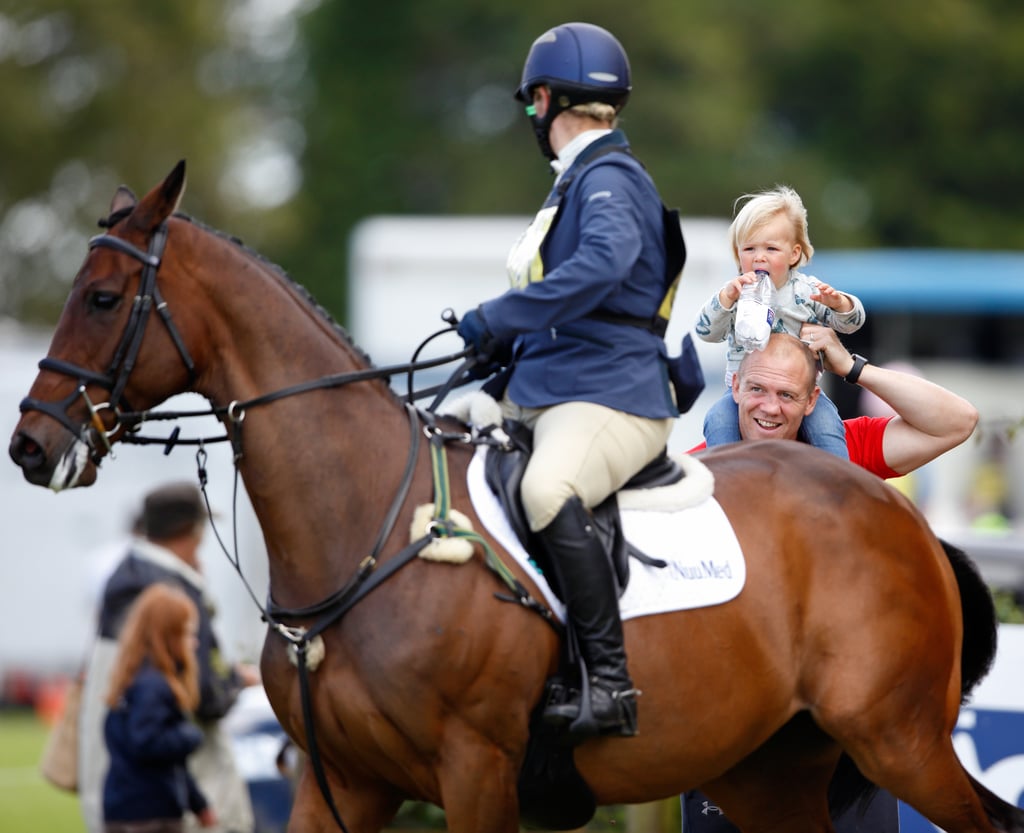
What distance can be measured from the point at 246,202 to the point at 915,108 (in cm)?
1605

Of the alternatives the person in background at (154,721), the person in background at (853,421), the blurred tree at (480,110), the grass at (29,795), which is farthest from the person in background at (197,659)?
the blurred tree at (480,110)

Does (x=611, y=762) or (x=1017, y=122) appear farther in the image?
(x=1017, y=122)

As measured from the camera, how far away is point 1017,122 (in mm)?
36531

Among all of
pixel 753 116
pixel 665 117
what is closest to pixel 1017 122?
pixel 753 116

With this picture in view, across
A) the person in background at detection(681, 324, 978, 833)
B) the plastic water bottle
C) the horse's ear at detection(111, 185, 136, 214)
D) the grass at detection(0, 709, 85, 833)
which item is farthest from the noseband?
the grass at detection(0, 709, 85, 833)

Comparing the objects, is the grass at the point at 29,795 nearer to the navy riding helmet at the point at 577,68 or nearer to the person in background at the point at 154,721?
the person in background at the point at 154,721

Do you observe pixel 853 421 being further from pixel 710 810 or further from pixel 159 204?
pixel 159 204

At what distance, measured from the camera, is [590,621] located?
4.95 metres

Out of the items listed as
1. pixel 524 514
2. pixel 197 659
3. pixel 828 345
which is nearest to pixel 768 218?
pixel 828 345

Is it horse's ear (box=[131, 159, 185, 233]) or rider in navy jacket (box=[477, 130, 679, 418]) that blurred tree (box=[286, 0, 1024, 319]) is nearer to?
rider in navy jacket (box=[477, 130, 679, 418])

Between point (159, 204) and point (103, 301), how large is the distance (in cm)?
34

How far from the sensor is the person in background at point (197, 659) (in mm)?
7848

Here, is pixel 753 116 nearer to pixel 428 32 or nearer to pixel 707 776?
pixel 428 32

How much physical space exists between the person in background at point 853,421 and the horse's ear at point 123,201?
236 centimetres
